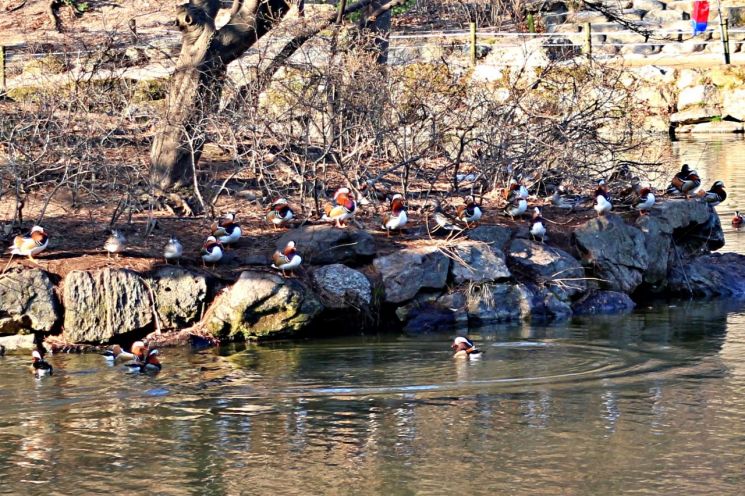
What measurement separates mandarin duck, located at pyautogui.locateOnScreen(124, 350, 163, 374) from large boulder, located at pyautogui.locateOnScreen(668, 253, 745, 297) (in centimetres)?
804

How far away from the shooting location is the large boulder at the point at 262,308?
47.8 feet

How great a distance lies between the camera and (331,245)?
15547 mm

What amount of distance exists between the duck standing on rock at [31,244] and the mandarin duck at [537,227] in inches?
250

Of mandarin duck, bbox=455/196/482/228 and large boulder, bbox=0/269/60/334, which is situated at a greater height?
mandarin duck, bbox=455/196/482/228

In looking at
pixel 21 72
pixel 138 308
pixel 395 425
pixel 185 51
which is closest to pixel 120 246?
pixel 138 308

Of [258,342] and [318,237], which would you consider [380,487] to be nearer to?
[258,342]

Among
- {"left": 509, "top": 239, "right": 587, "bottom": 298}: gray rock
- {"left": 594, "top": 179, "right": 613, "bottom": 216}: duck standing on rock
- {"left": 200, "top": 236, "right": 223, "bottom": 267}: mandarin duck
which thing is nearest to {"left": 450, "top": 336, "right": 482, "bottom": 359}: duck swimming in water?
{"left": 509, "top": 239, "right": 587, "bottom": 298}: gray rock

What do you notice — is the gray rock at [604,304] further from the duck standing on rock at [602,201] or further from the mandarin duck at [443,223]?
the mandarin duck at [443,223]

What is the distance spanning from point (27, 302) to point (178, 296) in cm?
173

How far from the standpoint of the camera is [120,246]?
14891 millimetres

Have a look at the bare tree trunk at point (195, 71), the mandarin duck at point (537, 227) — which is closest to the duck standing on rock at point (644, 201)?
the mandarin duck at point (537, 227)

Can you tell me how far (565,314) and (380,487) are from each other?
730 cm

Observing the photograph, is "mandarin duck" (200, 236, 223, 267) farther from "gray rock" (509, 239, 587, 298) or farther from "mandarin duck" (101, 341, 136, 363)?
"gray rock" (509, 239, 587, 298)

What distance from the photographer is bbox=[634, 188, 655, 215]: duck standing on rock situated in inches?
692
